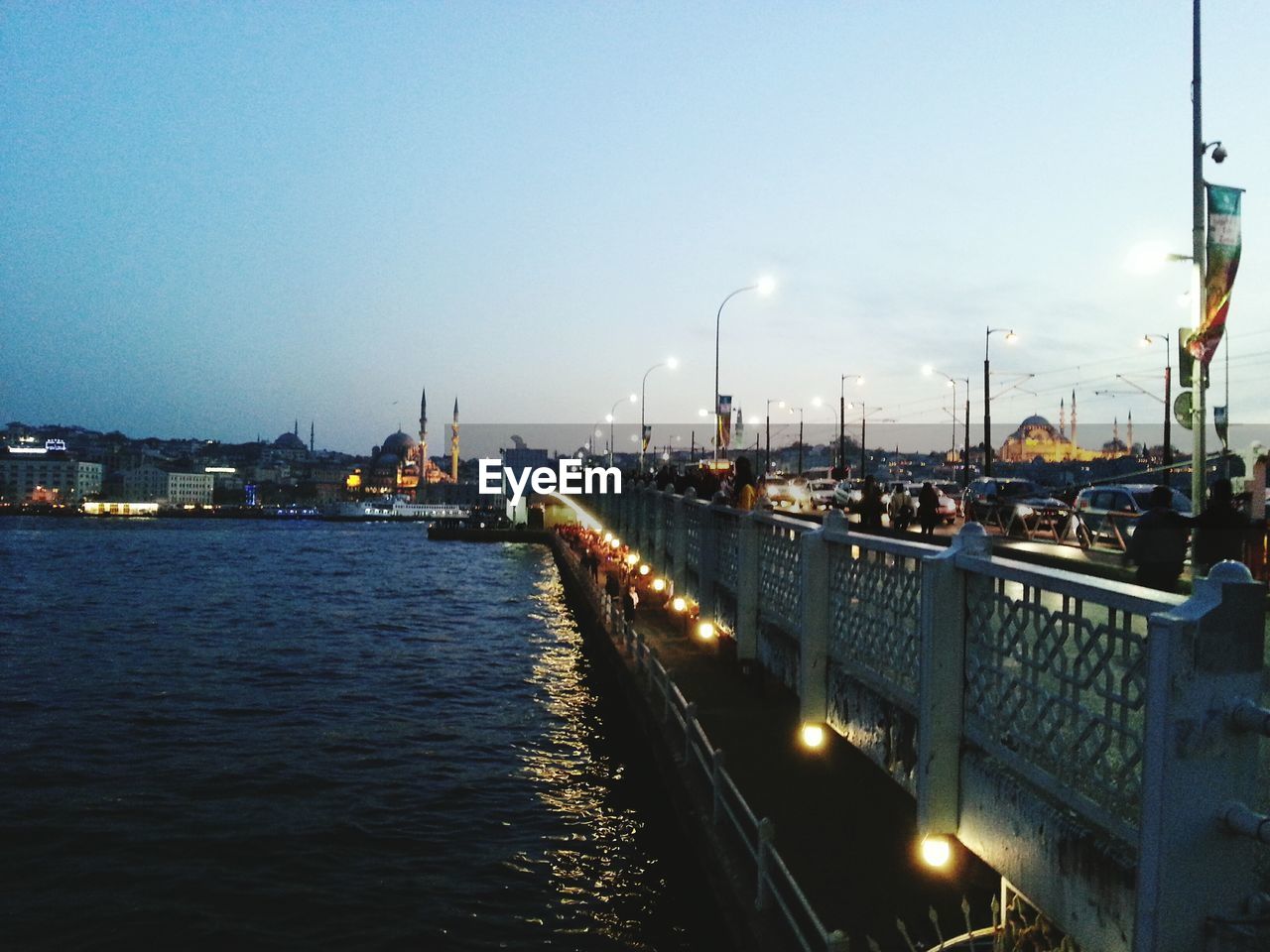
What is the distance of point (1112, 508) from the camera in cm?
2550

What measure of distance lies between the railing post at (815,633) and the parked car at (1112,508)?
15.2m

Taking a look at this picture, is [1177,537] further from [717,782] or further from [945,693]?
[945,693]

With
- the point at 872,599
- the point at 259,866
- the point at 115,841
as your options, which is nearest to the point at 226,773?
the point at 115,841

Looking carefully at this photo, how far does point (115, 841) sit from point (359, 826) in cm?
351

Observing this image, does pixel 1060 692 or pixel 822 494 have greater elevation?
pixel 822 494

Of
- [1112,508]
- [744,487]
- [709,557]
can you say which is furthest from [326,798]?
[1112,508]

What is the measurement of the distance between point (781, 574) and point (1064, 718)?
6.93m

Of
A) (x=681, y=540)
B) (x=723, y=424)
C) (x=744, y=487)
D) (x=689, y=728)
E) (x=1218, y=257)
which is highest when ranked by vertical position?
(x=1218, y=257)

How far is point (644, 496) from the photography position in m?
26.8

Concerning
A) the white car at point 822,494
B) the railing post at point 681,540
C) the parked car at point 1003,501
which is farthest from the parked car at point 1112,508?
the white car at point 822,494

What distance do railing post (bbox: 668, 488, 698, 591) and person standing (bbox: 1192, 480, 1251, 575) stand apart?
844 centimetres

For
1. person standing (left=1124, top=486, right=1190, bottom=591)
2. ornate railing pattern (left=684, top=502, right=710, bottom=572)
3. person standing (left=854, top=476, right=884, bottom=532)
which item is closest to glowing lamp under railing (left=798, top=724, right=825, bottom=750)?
person standing (left=1124, top=486, right=1190, bottom=591)

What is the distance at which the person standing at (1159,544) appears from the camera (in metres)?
12.1

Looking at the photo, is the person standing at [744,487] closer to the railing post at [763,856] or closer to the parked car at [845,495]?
the railing post at [763,856]
